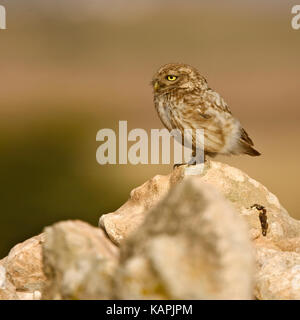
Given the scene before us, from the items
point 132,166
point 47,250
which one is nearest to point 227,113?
point 47,250

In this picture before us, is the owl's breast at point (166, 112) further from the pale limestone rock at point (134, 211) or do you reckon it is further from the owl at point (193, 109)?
the pale limestone rock at point (134, 211)

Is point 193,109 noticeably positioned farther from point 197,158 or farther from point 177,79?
point 197,158

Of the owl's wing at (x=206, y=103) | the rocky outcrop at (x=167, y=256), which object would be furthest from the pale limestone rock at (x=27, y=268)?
the owl's wing at (x=206, y=103)

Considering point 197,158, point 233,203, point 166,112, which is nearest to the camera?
point 233,203

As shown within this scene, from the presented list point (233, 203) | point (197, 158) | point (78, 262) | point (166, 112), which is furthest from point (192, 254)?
point (166, 112)

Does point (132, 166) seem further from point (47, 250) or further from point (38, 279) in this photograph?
point (47, 250)
